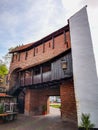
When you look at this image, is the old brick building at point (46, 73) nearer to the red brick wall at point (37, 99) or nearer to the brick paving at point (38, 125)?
the red brick wall at point (37, 99)

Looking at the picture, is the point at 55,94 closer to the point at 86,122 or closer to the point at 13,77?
the point at 86,122

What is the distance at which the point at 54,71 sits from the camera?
12914mm

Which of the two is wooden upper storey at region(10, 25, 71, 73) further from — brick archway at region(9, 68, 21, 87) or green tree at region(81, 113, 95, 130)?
green tree at region(81, 113, 95, 130)

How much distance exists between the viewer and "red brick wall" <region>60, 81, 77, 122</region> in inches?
436

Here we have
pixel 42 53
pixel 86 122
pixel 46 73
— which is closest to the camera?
pixel 86 122

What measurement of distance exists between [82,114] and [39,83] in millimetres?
7178

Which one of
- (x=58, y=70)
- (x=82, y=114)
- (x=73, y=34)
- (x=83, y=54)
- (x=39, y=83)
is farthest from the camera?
(x=39, y=83)

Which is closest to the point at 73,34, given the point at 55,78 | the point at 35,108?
the point at 55,78

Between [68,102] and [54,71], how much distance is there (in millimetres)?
3333

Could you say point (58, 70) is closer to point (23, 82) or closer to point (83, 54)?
point (83, 54)

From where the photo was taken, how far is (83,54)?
9.70 metres

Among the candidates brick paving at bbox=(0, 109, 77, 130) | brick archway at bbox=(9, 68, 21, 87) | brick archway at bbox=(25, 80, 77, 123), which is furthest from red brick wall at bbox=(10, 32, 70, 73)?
brick paving at bbox=(0, 109, 77, 130)

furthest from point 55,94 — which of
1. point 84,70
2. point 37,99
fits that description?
point 84,70

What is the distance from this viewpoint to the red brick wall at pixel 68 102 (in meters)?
11.1
